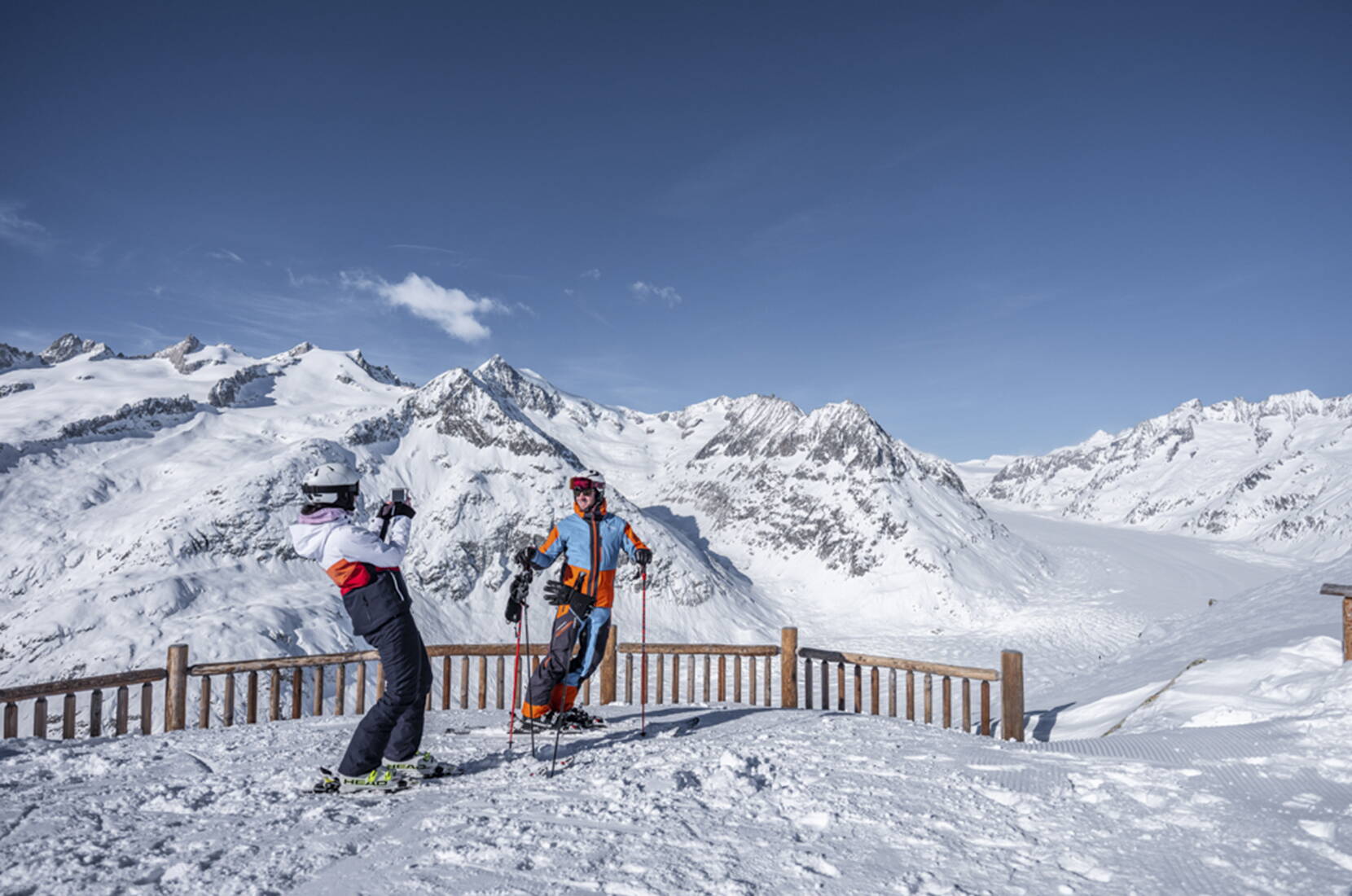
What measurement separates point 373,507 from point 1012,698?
42.8 m

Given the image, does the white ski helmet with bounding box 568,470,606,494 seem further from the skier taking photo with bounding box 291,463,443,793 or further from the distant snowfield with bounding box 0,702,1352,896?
the distant snowfield with bounding box 0,702,1352,896

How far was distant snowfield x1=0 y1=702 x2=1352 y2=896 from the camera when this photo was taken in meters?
3.13

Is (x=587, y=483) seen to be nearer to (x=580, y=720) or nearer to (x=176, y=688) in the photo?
(x=580, y=720)

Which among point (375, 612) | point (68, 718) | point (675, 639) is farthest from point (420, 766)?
point (675, 639)

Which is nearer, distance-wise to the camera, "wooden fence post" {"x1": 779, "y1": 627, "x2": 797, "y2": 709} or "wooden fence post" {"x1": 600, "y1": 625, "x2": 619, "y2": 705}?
"wooden fence post" {"x1": 779, "y1": 627, "x2": 797, "y2": 709}

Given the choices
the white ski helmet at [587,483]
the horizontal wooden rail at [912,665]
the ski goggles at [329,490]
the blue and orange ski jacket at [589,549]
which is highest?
the white ski helmet at [587,483]

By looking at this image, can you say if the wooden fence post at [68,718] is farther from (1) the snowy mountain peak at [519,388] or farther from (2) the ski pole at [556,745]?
(1) the snowy mountain peak at [519,388]

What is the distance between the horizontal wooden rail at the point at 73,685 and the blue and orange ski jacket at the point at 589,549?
397cm

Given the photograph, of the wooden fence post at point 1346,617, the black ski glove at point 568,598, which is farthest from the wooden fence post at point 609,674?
the wooden fence post at point 1346,617

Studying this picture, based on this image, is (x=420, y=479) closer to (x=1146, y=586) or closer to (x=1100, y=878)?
(x=1100, y=878)

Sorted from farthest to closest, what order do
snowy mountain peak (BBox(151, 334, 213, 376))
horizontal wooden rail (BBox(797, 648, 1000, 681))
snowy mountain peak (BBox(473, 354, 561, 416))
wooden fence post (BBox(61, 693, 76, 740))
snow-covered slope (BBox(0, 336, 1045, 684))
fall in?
snowy mountain peak (BBox(473, 354, 561, 416))
snowy mountain peak (BBox(151, 334, 213, 376))
snow-covered slope (BBox(0, 336, 1045, 684))
horizontal wooden rail (BBox(797, 648, 1000, 681))
wooden fence post (BBox(61, 693, 76, 740))

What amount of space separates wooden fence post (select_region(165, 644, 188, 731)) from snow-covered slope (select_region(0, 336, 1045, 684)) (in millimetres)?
25476

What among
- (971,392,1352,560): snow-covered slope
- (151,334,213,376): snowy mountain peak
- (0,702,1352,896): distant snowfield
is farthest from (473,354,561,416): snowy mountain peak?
(0,702,1352,896): distant snowfield

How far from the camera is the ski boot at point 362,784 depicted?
14.7 ft
